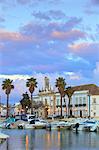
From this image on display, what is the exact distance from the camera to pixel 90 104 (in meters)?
140

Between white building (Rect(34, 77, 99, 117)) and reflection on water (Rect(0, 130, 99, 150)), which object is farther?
white building (Rect(34, 77, 99, 117))

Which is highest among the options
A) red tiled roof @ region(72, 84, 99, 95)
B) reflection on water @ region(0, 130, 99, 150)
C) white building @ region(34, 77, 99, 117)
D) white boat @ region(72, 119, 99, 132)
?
red tiled roof @ region(72, 84, 99, 95)

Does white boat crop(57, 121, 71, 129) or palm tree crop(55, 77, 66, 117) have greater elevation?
palm tree crop(55, 77, 66, 117)

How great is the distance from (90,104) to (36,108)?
26988mm

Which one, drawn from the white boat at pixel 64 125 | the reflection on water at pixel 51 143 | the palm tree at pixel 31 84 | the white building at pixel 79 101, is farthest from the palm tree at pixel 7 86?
the reflection on water at pixel 51 143

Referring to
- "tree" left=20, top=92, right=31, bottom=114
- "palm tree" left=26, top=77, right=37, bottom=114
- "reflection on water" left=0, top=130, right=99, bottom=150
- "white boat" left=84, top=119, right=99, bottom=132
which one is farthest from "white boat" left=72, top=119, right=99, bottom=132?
"tree" left=20, top=92, right=31, bottom=114

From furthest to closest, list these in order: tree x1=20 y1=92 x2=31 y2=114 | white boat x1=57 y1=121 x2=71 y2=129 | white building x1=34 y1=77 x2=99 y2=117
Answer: tree x1=20 y1=92 x2=31 y2=114, white building x1=34 y1=77 x2=99 y2=117, white boat x1=57 y1=121 x2=71 y2=129

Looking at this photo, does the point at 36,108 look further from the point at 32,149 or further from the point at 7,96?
the point at 32,149

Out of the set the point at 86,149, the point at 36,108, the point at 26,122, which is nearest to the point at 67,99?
the point at 36,108

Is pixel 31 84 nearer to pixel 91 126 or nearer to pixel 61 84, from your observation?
pixel 61 84

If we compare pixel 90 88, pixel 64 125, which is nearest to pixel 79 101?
pixel 90 88

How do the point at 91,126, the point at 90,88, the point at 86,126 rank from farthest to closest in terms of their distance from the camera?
the point at 90,88
the point at 86,126
the point at 91,126

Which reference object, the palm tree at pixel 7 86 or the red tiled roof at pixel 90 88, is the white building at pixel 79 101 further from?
the palm tree at pixel 7 86

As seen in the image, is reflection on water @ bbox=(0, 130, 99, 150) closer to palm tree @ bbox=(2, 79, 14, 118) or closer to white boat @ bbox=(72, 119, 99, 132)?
white boat @ bbox=(72, 119, 99, 132)
